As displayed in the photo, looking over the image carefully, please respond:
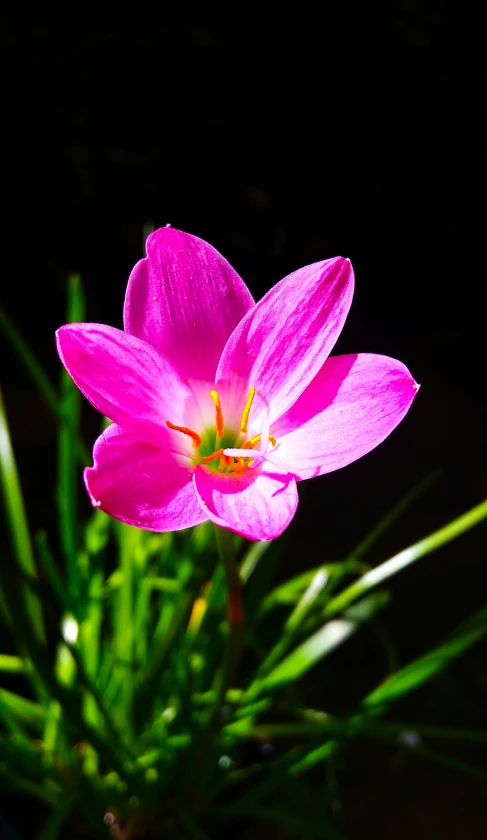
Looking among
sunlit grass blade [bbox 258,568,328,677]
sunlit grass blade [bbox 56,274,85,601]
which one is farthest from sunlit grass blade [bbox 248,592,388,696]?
sunlit grass blade [bbox 56,274,85,601]

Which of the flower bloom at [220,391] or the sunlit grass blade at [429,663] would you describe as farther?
the sunlit grass blade at [429,663]

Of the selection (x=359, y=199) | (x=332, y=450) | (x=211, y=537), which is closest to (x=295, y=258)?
(x=359, y=199)

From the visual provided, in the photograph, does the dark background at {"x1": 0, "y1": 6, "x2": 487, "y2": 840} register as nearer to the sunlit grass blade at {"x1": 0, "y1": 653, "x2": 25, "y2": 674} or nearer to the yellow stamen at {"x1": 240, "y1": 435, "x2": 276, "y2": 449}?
the sunlit grass blade at {"x1": 0, "y1": 653, "x2": 25, "y2": 674}

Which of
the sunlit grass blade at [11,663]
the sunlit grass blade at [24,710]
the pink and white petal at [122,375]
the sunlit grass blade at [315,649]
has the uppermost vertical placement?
the pink and white petal at [122,375]

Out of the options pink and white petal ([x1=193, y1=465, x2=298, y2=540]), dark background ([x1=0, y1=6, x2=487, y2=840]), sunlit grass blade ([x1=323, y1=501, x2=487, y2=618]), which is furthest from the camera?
dark background ([x1=0, y1=6, x2=487, y2=840])

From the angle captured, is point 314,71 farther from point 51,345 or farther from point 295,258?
point 51,345

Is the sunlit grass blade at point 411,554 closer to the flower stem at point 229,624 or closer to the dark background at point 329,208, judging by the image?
the flower stem at point 229,624

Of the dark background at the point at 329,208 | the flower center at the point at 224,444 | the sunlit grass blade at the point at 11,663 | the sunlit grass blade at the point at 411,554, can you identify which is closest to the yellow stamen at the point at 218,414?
the flower center at the point at 224,444
